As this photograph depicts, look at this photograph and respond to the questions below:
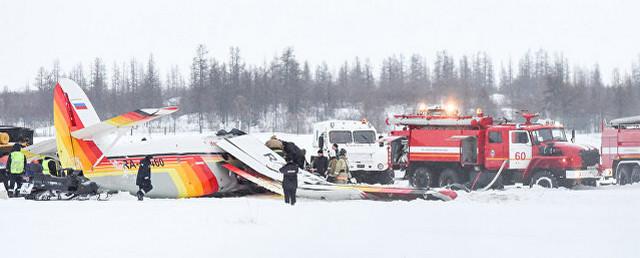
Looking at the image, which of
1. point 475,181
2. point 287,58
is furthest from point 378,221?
point 287,58

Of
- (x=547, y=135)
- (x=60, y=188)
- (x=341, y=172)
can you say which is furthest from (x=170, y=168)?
(x=547, y=135)

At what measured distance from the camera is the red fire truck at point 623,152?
86.5 feet

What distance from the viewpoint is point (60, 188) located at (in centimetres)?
1881

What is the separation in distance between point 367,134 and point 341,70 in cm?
8746

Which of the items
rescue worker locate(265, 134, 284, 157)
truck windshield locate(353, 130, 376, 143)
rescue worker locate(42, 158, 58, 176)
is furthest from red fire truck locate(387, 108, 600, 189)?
rescue worker locate(42, 158, 58, 176)

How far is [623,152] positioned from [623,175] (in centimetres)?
77

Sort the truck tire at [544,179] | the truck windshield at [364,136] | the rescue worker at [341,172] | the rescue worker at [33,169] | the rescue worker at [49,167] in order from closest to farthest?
the rescue worker at [341,172]
the rescue worker at [33,169]
the rescue worker at [49,167]
the truck tire at [544,179]
the truck windshield at [364,136]

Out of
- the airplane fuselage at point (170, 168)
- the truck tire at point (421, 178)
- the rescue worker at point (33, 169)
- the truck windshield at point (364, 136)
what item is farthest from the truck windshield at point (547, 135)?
the rescue worker at point (33, 169)

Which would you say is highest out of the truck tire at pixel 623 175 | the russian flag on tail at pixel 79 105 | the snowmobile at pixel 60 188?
the russian flag on tail at pixel 79 105

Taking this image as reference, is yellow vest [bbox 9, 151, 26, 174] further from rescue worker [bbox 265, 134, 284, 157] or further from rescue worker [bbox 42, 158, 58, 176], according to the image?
rescue worker [bbox 265, 134, 284, 157]

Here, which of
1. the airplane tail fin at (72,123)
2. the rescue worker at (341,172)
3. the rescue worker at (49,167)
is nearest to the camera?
the rescue worker at (341,172)

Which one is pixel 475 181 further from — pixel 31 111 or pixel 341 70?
pixel 341 70

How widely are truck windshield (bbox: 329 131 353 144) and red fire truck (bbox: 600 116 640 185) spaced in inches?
335

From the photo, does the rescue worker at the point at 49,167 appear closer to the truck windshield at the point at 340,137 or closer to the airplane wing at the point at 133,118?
the airplane wing at the point at 133,118
